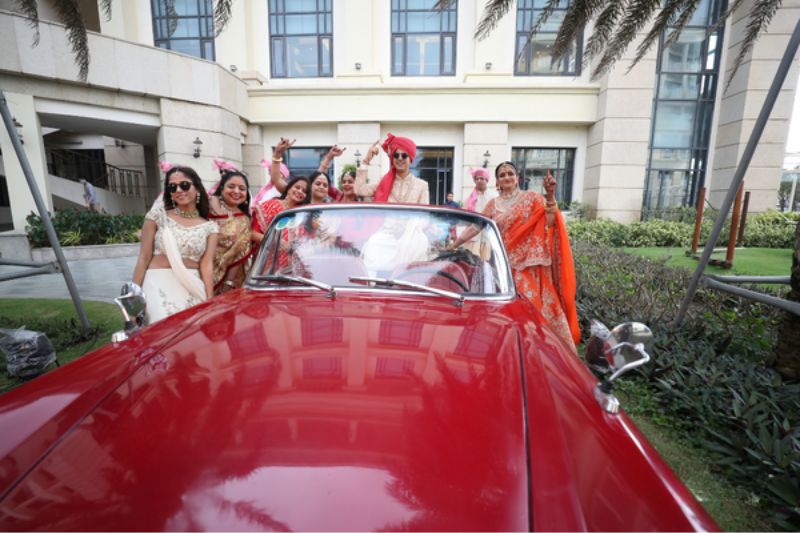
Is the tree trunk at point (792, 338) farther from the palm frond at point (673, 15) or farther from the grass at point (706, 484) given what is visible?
the palm frond at point (673, 15)

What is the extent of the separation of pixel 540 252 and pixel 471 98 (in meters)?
12.0

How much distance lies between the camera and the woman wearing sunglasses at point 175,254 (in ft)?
10.1

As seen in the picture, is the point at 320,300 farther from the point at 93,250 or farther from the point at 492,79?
the point at 492,79

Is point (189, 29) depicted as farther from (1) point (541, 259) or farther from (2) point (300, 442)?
(2) point (300, 442)

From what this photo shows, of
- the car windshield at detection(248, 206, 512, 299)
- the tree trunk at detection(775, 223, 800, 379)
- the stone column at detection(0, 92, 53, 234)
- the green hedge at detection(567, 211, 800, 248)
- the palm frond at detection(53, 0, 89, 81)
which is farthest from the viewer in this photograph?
the green hedge at detection(567, 211, 800, 248)

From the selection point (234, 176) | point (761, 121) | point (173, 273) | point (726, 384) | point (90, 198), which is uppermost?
point (761, 121)

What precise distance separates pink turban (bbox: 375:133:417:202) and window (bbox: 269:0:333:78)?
12.5 m

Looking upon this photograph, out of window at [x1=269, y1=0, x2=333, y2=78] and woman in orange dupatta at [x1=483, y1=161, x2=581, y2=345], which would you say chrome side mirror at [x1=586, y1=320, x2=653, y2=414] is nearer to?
woman in orange dupatta at [x1=483, y1=161, x2=581, y2=345]

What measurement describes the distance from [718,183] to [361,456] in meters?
18.8

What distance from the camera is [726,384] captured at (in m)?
2.94

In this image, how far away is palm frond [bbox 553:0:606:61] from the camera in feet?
12.7

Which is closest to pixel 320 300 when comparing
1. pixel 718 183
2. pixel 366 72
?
→ pixel 366 72

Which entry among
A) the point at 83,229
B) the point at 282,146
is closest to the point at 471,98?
the point at 282,146

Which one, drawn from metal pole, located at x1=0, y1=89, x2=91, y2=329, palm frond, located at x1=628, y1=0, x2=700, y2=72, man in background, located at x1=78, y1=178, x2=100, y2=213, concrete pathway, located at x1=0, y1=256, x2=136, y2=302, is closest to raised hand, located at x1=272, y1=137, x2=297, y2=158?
metal pole, located at x1=0, y1=89, x2=91, y2=329
